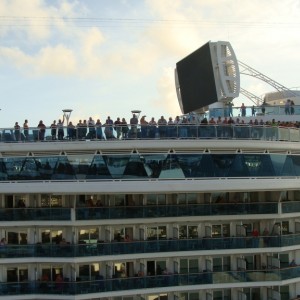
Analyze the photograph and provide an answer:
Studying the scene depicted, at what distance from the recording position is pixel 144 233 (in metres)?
29.2

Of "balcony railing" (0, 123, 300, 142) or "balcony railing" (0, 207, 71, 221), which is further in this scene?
"balcony railing" (0, 207, 71, 221)

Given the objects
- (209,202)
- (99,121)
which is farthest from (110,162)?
(209,202)

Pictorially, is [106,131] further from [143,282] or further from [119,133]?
[143,282]

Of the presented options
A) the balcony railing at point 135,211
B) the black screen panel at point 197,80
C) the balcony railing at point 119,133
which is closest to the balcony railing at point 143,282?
the balcony railing at point 135,211

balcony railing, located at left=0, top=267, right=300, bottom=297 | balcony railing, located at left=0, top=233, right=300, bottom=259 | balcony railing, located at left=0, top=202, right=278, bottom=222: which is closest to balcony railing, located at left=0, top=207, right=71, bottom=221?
balcony railing, located at left=0, top=202, right=278, bottom=222

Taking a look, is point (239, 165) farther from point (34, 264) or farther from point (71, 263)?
point (34, 264)

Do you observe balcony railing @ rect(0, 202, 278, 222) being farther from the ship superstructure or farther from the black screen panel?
the black screen panel

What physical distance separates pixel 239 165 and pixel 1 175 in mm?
11563

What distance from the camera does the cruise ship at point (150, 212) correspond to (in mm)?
27000

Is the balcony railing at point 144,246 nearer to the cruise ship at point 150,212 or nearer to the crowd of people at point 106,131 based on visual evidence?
the cruise ship at point 150,212

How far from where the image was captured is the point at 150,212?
28422 millimetres

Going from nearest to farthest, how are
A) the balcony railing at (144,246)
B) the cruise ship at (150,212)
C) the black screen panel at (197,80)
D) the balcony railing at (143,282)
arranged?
the cruise ship at (150,212)
the balcony railing at (143,282)
the balcony railing at (144,246)
the black screen panel at (197,80)

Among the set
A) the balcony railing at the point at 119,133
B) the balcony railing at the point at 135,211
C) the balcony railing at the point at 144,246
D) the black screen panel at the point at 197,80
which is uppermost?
the black screen panel at the point at 197,80

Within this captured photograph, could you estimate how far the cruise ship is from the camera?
88.6 feet
